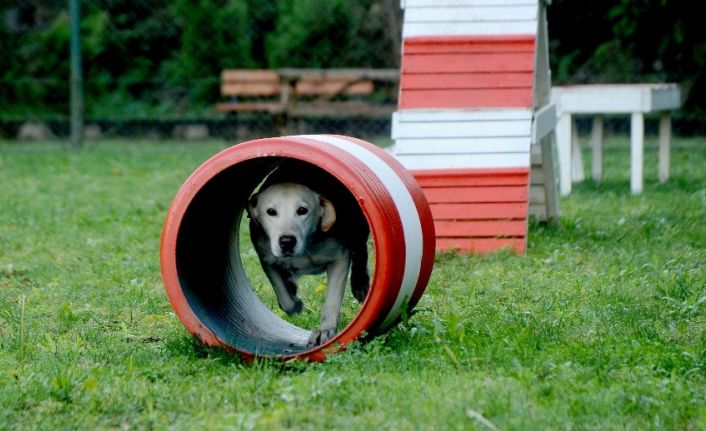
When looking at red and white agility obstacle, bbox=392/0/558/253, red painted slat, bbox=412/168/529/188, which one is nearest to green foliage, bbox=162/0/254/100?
red and white agility obstacle, bbox=392/0/558/253

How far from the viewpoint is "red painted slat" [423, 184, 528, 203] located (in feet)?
23.8

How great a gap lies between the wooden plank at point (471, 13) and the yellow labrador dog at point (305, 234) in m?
2.83

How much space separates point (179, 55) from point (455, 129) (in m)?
11.8

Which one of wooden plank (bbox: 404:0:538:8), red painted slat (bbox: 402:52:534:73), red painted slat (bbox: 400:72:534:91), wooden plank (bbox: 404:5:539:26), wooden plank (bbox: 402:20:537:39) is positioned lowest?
red painted slat (bbox: 400:72:534:91)

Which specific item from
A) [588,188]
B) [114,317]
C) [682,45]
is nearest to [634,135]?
[588,188]

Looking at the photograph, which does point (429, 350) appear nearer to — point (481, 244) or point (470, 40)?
point (481, 244)

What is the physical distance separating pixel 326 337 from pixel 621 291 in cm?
167

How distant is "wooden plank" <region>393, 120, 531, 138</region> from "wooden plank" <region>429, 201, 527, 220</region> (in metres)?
0.45

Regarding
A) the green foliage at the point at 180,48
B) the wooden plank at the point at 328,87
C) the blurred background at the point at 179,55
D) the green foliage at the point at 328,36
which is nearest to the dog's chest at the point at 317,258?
the wooden plank at the point at 328,87

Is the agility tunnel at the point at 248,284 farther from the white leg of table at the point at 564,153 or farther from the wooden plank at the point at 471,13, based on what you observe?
the white leg of table at the point at 564,153

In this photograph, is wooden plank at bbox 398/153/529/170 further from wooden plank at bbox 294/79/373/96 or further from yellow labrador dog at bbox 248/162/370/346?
wooden plank at bbox 294/79/373/96

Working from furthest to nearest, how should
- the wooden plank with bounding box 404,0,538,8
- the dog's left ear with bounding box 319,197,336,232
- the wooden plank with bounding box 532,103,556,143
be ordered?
the wooden plank with bounding box 404,0,538,8 → the wooden plank with bounding box 532,103,556,143 → the dog's left ear with bounding box 319,197,336,232

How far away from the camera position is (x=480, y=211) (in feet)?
24.1

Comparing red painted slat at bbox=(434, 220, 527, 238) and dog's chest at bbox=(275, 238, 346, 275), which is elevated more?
dog's chest at bbox=(275, 238, 346, 275)
